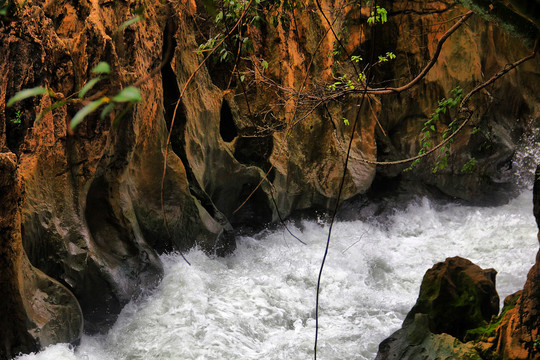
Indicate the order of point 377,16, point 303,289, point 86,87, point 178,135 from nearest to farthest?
point 86,87, point 377,16, point 303,289, point 178,135

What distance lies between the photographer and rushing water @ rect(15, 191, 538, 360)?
450 centimetres

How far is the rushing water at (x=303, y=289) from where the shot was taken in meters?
4.50

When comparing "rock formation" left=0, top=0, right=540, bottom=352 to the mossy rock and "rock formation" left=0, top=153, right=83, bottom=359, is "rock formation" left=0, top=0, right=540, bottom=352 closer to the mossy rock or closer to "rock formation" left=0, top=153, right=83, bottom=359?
"rock formation" left=0, top=153, right=83, bottom=359

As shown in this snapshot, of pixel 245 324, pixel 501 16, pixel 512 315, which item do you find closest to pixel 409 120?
pixel 245 324

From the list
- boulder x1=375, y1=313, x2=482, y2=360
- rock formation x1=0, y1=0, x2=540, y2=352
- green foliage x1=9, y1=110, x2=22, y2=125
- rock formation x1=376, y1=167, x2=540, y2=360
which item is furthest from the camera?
rock formation x1=0, y1=0, x2=540, y2=352

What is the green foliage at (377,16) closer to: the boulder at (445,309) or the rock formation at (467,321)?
the rock formation at (467,321)

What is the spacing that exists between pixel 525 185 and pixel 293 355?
280 inches

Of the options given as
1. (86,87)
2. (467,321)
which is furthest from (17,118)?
(467,321)

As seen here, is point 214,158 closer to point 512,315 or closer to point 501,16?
point 512,315

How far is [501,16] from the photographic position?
218cm

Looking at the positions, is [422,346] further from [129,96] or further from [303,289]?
[129,96]

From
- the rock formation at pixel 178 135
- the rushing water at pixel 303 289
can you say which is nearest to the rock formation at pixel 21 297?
the rock formation at pixel 178 135

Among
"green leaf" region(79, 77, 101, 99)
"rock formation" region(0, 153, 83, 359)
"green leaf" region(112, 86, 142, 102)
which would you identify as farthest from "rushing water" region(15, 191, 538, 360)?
"green leaf" region(112, 86, 142, 102)

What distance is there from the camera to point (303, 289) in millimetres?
5848
